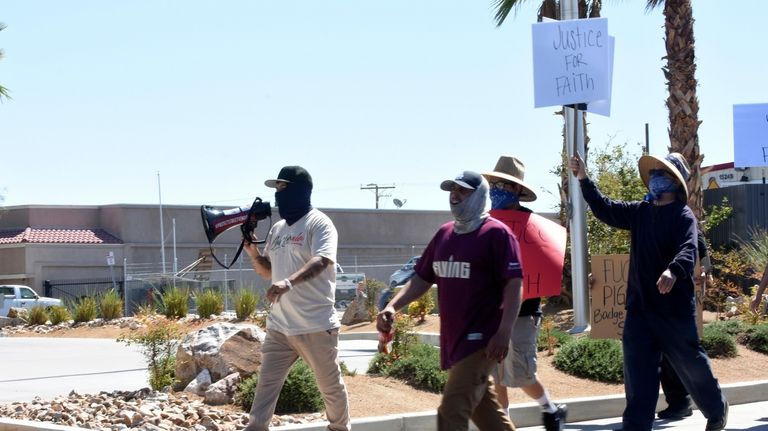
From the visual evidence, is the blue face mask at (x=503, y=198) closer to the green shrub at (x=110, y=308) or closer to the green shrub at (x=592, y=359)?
the green shrub at (x=592, y=359)

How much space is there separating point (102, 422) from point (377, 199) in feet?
293

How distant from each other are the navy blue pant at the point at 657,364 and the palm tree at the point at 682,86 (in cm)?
1053

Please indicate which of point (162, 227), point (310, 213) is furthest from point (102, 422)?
point (162, 227)

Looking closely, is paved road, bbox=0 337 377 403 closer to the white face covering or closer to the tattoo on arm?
the tattoo on arm

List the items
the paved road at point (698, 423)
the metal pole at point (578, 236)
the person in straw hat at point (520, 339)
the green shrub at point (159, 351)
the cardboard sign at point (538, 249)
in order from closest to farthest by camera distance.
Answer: the person in straw hat at point (520, 339) < the cardboard sign at point (538, 249) < the paved road at point (698, 423) < the green shrub at point (159, 351) < the metal pole at point (578, 236)

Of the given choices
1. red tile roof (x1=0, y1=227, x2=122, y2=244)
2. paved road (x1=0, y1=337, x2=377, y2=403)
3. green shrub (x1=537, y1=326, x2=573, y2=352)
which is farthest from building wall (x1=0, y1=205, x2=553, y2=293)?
green shrub (x1=537, y1=326, x2=573, y2=352)

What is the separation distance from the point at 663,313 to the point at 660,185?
882mm

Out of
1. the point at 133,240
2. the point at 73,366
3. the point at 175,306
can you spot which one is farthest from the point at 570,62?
the point at 133,240

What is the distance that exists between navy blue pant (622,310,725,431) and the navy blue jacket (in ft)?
0.29

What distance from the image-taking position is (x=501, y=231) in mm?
6105

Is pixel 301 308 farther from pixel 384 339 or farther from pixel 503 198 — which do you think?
pixel 503 198

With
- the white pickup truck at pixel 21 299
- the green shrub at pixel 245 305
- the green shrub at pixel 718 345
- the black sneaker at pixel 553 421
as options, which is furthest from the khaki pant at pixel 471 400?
the white pickup truck at pixel 21 299

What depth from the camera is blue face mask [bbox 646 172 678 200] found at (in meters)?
7.43

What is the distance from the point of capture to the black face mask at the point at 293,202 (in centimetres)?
739
